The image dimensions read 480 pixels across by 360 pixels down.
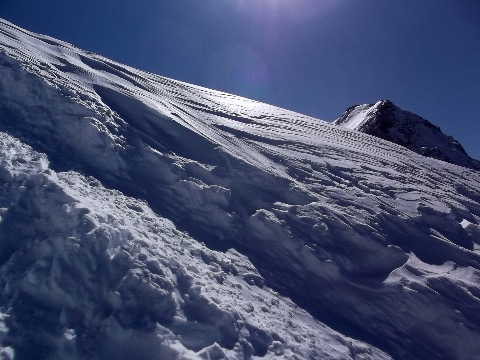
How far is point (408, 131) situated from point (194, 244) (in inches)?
1162

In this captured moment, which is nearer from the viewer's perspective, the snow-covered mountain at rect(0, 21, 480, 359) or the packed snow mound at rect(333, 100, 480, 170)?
the snow-covered mountain at rect(0, 21, 480, 359)

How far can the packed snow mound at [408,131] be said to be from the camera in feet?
93.5

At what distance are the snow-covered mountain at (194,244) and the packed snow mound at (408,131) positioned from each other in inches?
818

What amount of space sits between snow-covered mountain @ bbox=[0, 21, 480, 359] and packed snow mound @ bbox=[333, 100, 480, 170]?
20.8 metres

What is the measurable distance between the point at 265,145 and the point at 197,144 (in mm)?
2470

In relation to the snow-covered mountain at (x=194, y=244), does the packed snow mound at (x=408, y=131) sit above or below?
above

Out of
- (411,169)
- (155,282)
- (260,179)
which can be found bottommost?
(155,282)

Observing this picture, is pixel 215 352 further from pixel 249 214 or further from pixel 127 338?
pixel 249 214

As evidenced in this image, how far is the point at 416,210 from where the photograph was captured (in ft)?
26.2

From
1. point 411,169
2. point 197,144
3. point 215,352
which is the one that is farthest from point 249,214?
point 411,169

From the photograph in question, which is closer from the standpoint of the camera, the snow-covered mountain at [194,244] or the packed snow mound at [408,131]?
the snow-covered mountain at [194,244]

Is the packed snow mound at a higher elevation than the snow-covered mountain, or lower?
higher

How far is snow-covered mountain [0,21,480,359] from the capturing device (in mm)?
3609

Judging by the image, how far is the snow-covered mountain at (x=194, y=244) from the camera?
3.61 metres
